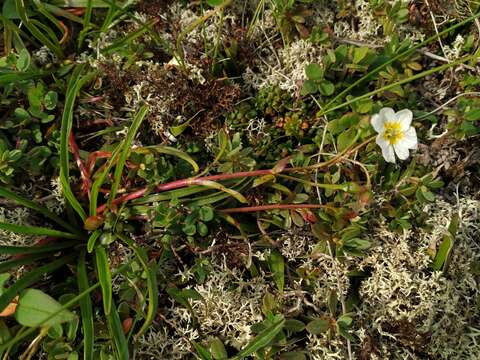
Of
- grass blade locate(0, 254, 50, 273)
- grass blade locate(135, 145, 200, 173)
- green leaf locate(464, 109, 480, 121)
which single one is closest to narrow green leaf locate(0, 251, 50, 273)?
grass blade locate(0, 254, 50, 273)

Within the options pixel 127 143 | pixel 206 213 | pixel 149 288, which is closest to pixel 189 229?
pixel 206 213

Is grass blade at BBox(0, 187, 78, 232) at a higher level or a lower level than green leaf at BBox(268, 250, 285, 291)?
higher

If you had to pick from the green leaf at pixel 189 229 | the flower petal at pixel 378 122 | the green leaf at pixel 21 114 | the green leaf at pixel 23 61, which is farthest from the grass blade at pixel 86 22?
the flower petal at pixel 378 122

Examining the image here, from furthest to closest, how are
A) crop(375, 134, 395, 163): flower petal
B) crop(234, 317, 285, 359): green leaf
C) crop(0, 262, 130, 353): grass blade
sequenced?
crop(375, 134, 395, 163): flower petal < crop(234, 317, 285, 359): green leaf < crop(0, 262, 130, 353): grass blade

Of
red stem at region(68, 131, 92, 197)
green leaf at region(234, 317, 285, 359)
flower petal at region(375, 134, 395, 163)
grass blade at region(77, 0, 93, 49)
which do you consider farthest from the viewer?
grass blade at region(77, 0, 93, 49)

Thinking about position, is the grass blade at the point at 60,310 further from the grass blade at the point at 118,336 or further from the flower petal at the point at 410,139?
the flower petal at the point at 410,139

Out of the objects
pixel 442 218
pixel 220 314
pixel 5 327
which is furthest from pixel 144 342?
pixel 442 218

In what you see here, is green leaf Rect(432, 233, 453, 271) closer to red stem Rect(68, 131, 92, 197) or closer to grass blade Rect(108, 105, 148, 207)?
grass blade Rect(108, 105, 148, 207)
